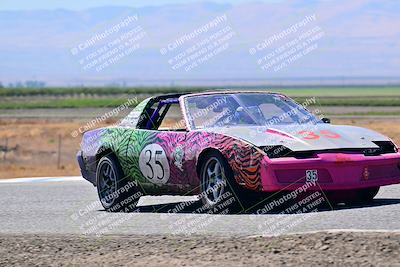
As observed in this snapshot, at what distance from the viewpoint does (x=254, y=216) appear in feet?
34.0

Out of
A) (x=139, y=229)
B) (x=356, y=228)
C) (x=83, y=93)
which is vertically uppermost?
(x=83, y=93)

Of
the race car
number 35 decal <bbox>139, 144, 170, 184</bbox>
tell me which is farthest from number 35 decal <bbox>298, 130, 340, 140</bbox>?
number 35 decal <bbox>139, 144, 170, 184</bbox>

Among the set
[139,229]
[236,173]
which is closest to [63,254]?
[139,229]

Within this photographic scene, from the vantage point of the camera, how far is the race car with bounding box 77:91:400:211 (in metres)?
10.2

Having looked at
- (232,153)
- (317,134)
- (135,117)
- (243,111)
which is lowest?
(317,134)

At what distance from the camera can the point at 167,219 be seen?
35.3ft

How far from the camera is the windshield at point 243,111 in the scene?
11.2 m

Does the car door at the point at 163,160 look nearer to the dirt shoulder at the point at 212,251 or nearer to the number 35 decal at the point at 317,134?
the number 35 decal at the point at 317,134

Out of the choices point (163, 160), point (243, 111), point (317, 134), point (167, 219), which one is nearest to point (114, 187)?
point (163, 160)

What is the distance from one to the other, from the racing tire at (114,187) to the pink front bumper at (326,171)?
7.95ft

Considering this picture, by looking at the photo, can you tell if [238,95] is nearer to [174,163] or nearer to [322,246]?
[174,163]

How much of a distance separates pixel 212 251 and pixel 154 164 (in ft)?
12.3

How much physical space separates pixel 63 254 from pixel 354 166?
333 centimetres

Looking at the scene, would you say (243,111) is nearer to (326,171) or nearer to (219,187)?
(219,187)
